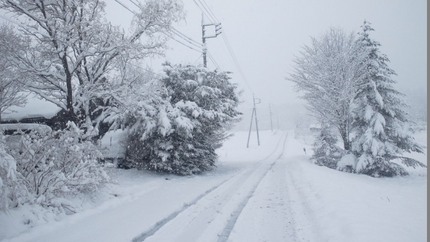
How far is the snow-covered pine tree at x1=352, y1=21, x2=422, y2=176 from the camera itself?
18.8m

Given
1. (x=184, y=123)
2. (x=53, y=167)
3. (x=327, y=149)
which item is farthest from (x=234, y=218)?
(x=327, y=149)

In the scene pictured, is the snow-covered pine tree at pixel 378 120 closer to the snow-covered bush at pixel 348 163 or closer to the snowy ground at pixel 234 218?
the snow-covered bush at pixel 348 163

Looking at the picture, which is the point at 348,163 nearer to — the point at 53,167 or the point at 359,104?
the point at 359,104

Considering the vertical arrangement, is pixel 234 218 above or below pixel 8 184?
below

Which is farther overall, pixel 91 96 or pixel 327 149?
pixel 327 149

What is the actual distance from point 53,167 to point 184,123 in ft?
24.1

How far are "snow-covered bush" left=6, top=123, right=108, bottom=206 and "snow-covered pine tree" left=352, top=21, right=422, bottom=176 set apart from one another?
16037 mm

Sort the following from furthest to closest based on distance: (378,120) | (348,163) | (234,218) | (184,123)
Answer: (348,163)
(378,120)
(184,123)
(234,218)

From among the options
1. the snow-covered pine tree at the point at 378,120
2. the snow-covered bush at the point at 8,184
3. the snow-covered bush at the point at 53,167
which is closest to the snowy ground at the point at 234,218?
the snow-covered bush at the point at 8,184

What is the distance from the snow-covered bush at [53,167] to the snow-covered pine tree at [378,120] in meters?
16.0

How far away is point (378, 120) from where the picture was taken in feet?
60.8

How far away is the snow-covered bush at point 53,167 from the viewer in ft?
25.2

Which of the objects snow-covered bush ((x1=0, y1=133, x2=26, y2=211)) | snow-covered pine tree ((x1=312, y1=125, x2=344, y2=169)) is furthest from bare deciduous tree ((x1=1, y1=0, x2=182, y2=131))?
snow-covered pine tree ((x1=312, y1=125, x2=344, y2=169))

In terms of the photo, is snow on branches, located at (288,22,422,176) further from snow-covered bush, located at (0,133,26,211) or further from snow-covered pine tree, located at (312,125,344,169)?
snow-covered bush, located at (0,133,26,211)
